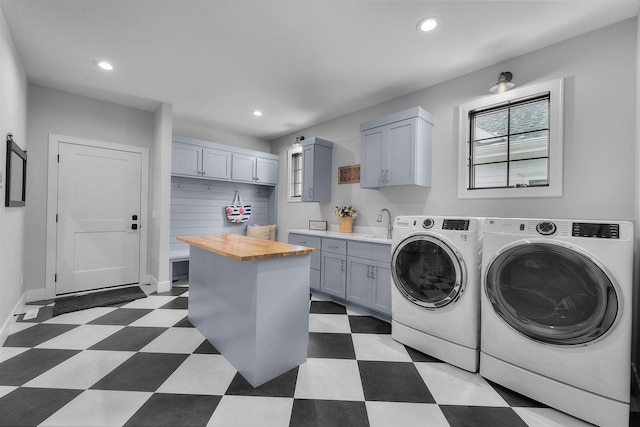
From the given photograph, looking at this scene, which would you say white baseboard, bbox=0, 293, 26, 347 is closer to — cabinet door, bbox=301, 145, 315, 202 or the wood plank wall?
the wood plank wall

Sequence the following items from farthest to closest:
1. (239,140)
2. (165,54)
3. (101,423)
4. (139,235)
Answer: (239,140) < (139,235) < (165,54) < (101,423)

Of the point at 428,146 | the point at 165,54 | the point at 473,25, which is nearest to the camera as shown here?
the point at 473,25

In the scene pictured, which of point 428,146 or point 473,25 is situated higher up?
point 473,25

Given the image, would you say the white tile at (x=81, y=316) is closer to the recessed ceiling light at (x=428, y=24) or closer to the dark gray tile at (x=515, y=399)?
the dark gray tile at (x=515, y=399)

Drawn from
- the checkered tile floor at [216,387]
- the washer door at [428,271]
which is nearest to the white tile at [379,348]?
the checkered tile floor at [216,387]

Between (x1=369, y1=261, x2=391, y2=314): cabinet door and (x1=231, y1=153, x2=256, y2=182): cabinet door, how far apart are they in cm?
293

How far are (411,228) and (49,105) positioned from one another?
4.40 m

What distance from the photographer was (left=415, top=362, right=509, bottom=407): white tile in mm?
1743

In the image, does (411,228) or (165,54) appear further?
(165,54)

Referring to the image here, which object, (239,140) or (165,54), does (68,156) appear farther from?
(239,140)

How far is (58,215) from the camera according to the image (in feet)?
11.5

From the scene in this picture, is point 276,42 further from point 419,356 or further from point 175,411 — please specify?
point 419,356

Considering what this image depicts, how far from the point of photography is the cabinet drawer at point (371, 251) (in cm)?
290

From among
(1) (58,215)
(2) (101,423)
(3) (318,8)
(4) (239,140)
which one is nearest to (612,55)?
(3) (318,8)
